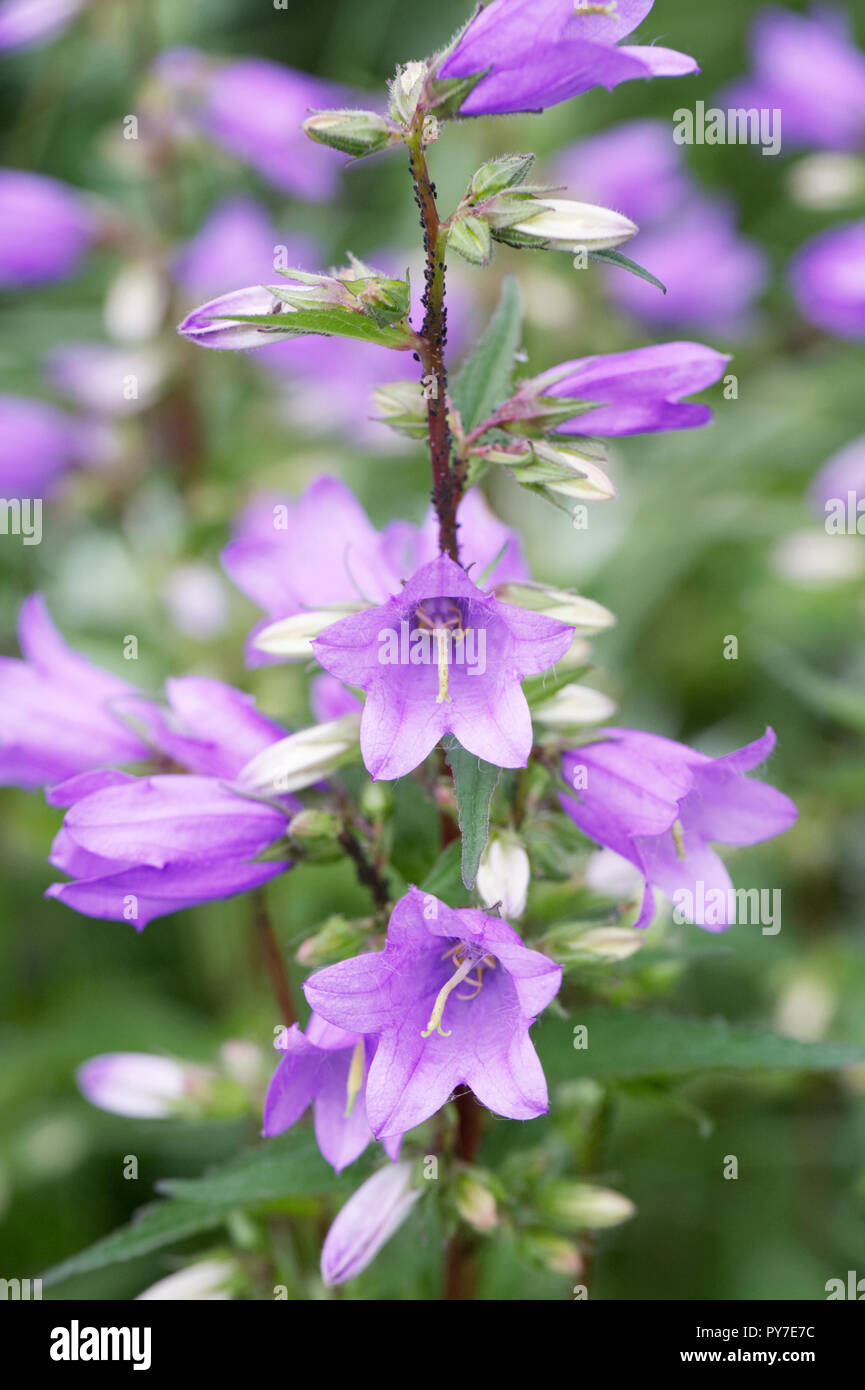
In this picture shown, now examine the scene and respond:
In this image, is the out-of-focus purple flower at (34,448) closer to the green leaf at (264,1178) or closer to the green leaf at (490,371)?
the green leaf at (490,371)

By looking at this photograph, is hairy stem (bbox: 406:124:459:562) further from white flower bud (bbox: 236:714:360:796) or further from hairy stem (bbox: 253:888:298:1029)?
hairy stem (bbox: 253:888:298:1029)

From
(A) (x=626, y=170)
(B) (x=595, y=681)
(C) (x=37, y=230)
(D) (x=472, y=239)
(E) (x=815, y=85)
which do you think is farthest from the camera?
(A) (x=626, y=170)

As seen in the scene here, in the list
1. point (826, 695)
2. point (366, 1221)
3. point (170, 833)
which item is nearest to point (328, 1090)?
point (366, 1221)

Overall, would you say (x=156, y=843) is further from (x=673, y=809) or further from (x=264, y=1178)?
(x=673, y=809)

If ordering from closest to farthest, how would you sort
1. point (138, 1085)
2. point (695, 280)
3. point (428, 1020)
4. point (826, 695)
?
point (428, 1020)
point (138, 1085)
point (826, 695)
point (695, 280)

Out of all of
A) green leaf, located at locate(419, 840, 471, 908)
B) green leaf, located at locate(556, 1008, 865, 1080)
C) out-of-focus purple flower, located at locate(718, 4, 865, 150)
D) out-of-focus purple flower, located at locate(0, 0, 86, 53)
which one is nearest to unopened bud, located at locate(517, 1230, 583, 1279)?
green leaf, located at locate(556, 1008, 865, 1080)

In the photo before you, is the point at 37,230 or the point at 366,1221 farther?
the point at 37,230

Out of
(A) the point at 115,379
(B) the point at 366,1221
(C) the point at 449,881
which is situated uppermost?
(A) the point at 115,379

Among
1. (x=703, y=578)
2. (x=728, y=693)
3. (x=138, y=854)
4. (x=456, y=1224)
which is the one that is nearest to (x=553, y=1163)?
(x=456, y=1224)
